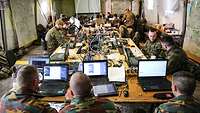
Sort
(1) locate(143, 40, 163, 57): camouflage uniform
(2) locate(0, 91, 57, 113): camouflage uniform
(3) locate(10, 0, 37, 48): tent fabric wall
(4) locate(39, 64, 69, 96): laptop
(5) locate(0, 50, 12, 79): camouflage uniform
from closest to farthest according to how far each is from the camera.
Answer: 1. (2) locate(0, 91, 57, 113): camouflage uniform
2. (4) locate(39, 64, 69, 96): laptop
3. (1) locate(143, 40, 163, 57): camouflage uniform
4. (5) locate(0, 50, 12, 79): camouflage uniform
5. (3) locate(10, 0, 37, 48): tent fabric wall

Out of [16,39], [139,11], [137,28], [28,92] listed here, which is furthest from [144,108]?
[139,11]

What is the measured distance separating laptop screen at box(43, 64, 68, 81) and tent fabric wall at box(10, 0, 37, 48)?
18.3 feet

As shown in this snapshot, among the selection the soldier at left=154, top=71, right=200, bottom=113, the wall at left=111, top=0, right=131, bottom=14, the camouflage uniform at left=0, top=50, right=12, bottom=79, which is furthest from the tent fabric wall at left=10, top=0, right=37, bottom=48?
the soldier at left=154, top=71, right=200, bottom=113

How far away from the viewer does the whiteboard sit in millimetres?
15594

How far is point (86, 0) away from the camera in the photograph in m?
15.8

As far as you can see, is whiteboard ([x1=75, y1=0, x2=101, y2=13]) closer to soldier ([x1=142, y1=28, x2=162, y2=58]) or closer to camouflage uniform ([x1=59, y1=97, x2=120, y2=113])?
soldier ([x1=142, y1=28, x2=162, y2=58])

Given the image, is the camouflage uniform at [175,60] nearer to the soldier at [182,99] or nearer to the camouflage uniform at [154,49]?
the camouflage uniform at [154,49]

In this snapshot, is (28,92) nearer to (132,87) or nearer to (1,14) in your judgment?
(132,87)

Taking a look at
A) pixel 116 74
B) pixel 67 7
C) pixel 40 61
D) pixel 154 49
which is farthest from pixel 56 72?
pixel 67 7

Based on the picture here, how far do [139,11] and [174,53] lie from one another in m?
10.5

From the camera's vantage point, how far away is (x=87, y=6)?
51.9 ft

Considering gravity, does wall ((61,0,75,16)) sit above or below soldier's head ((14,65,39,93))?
above

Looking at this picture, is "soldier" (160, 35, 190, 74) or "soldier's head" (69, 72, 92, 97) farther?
"soldier" (160, 35, 190, 74)

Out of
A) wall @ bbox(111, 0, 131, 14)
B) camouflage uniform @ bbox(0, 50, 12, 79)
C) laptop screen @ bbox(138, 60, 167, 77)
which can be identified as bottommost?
camouflage uniform @ bbox(0, 50, 12, 79)
